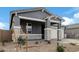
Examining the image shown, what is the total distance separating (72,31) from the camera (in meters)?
5.62

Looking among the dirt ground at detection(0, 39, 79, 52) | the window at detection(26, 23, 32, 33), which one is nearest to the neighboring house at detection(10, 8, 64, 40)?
the window at detection(26, 23, 32, 33)

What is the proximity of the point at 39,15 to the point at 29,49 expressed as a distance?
73 cm

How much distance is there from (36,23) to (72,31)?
0.77m

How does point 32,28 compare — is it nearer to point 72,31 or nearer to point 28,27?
point 28,27

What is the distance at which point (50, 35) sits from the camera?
5.61m

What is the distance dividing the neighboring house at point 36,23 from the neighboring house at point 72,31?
169 millimetres

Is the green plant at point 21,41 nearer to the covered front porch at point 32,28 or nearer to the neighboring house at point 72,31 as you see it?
the covered front porch at point 32,28

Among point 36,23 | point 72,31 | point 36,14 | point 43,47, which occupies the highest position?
point 36,14

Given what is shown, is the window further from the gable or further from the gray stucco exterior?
the gable

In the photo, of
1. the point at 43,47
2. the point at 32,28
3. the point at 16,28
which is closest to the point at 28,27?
the point at 32,28


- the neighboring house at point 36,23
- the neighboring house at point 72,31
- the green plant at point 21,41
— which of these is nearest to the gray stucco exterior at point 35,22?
the neighboring house at point 36,23

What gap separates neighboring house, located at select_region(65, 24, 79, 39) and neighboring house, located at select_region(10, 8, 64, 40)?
17 cm

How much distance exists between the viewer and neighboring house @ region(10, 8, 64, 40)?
216 inches
